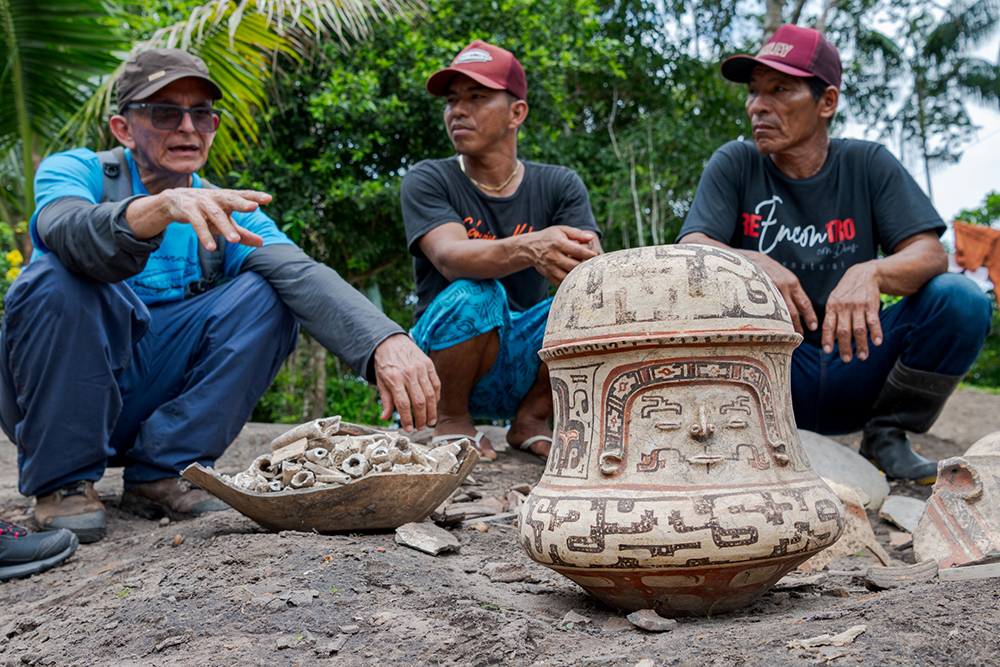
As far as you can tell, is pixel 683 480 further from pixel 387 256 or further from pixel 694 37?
pixel 694 37

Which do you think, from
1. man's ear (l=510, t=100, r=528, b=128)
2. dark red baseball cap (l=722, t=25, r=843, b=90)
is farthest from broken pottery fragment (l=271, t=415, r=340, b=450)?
dark red baseball cap (l=722, t=25, r=843, b=90)

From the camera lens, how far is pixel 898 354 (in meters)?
3.49

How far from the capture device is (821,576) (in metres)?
2.11

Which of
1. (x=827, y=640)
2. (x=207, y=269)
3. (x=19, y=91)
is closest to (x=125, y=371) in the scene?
(x=207, y=269)

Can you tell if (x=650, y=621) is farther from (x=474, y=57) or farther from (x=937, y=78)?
(x=937, y=78)

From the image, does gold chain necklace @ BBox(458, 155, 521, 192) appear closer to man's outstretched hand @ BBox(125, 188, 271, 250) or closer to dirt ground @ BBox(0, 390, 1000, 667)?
man's outstretched hand @ BBox(125, 188, 271, 250)

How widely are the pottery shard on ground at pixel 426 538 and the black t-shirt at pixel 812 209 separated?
1.72 metres

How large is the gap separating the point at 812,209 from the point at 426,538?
7.51 ft

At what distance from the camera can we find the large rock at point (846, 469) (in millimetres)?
3109

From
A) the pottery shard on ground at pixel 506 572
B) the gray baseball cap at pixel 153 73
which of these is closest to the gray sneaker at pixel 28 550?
the pottery shard on ground at pixel 506 572

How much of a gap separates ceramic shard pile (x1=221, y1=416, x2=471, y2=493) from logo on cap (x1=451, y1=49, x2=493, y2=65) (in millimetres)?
1879

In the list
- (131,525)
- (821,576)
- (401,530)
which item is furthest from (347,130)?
(821,576)

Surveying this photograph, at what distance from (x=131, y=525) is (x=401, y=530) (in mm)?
1259

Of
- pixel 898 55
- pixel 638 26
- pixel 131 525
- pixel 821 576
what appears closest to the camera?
pixel 821 576
